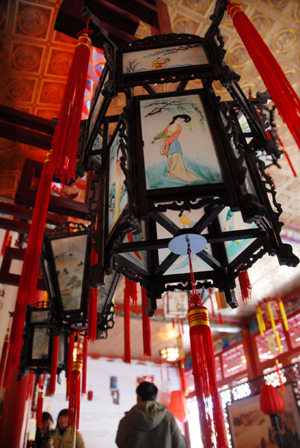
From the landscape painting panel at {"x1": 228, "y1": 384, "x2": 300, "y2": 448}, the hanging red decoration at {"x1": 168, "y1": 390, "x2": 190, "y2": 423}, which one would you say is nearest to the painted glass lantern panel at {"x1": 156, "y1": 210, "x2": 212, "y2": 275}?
the landscape painting panel at {"x1": 228, "y1": 384, "x2": 300, "y2": 448}

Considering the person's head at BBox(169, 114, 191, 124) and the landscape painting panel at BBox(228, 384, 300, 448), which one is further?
the landscape painting panel at BBox(228, 384, 300, 448)

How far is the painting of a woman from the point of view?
972 mm

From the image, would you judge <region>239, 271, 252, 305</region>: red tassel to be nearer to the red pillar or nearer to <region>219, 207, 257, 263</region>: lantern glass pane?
<region>219, 207, 257, 263</region>: lantern glass pane

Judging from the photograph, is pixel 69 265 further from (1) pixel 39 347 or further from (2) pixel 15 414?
(2) pixel 15 414

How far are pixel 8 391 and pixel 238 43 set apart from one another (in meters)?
4.60

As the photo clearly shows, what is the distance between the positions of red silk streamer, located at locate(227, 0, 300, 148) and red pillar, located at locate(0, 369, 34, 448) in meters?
3.52

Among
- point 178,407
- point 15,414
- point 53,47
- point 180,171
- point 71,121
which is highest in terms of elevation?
point 53,47

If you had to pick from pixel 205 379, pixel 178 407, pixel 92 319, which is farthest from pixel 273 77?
pixel 178 407

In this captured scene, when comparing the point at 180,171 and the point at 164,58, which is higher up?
the point at 164,58

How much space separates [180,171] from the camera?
3.22 ft

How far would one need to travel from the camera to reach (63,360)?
2.59m

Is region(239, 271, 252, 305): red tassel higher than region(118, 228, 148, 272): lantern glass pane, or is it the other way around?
region(118, 228, 148, 272): lantern glass pane

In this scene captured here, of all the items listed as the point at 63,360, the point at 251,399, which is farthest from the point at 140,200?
the point at 251,399

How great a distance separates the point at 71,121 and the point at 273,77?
89 centimetres
